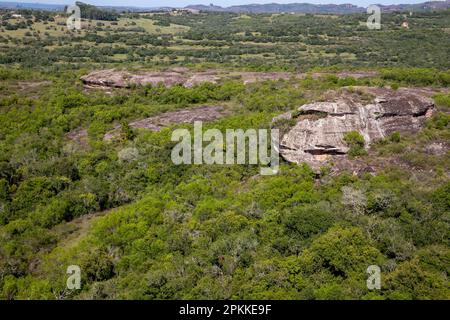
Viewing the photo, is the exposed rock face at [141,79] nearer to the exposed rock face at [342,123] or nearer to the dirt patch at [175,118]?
the dirt patch at [175,118]

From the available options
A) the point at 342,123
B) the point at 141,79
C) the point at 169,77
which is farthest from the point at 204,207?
the point at 169,77

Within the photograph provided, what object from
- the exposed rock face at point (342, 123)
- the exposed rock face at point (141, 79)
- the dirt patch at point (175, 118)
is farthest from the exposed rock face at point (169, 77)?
the exposed rock face at point (342, 123)

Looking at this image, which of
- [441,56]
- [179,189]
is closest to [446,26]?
[441,56]

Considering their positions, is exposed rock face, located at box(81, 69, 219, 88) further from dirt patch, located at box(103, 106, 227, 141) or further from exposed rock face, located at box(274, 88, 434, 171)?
exposed rock face, located at box(274, 88, 434, 171)

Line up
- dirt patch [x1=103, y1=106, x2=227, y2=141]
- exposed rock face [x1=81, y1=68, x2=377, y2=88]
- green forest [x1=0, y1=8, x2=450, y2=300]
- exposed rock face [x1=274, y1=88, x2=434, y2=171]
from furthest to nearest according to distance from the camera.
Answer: exposed rock face [x1=81, y1=68, x2=377, y2=88] → dirt patch [x1=103, y1=106, x2=227, y2=141] → exposed rock face [x1=274, y1=88, x2=434, y2=171] → green forest [x1=0, y1=8, x2=450, y2=300]

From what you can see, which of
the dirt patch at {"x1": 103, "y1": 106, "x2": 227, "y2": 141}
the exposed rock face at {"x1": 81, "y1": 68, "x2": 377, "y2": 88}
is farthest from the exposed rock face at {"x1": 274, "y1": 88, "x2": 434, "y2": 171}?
the exposed rock face at {"x1": 81, "y1": 68, "x2": 377, "y2": 88}
